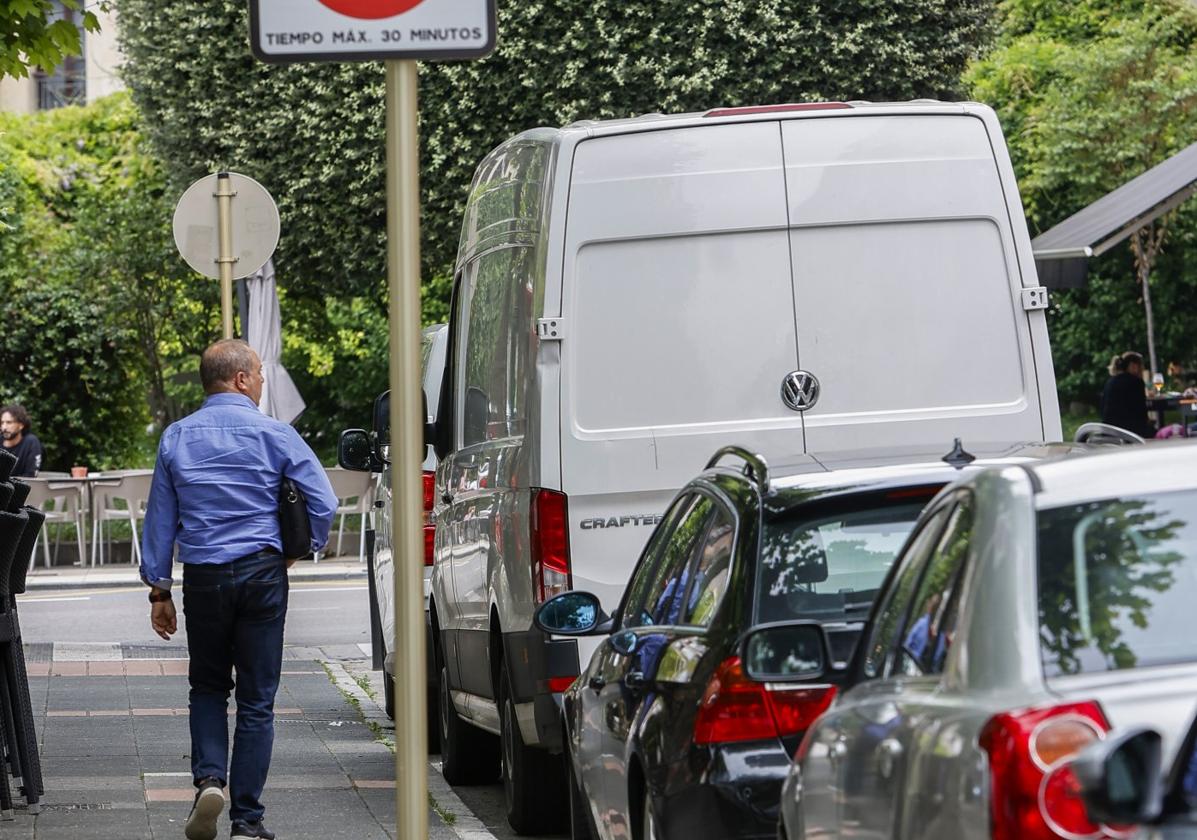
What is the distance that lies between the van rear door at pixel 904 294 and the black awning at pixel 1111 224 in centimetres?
925

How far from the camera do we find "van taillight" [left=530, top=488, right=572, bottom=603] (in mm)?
7613

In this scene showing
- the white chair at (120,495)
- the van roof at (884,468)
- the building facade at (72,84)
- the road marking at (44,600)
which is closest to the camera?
the van roof at (884,468)

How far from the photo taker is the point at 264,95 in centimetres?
2677

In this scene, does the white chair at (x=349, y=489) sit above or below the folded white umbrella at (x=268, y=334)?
below

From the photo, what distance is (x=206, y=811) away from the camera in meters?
7.50

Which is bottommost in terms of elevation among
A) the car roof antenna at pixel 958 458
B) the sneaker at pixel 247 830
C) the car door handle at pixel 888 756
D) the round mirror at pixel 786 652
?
the sneaker at pixel 247 830

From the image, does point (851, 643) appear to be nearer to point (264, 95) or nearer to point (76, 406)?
point (264, 95)

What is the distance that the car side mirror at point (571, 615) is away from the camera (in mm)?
6324

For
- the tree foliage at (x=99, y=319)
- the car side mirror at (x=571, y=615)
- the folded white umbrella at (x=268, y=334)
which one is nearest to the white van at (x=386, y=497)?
the car side mirror at (x=571, y=615)

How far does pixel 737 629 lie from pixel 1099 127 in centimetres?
3778

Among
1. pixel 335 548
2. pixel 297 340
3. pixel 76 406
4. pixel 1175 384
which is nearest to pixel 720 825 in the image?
pixel 335 548

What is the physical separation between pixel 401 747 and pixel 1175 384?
4202cm

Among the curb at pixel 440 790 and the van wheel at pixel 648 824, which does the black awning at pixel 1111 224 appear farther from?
the van wheel at pixel 648 824

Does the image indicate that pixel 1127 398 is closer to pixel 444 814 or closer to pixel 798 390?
pixel 444 814
